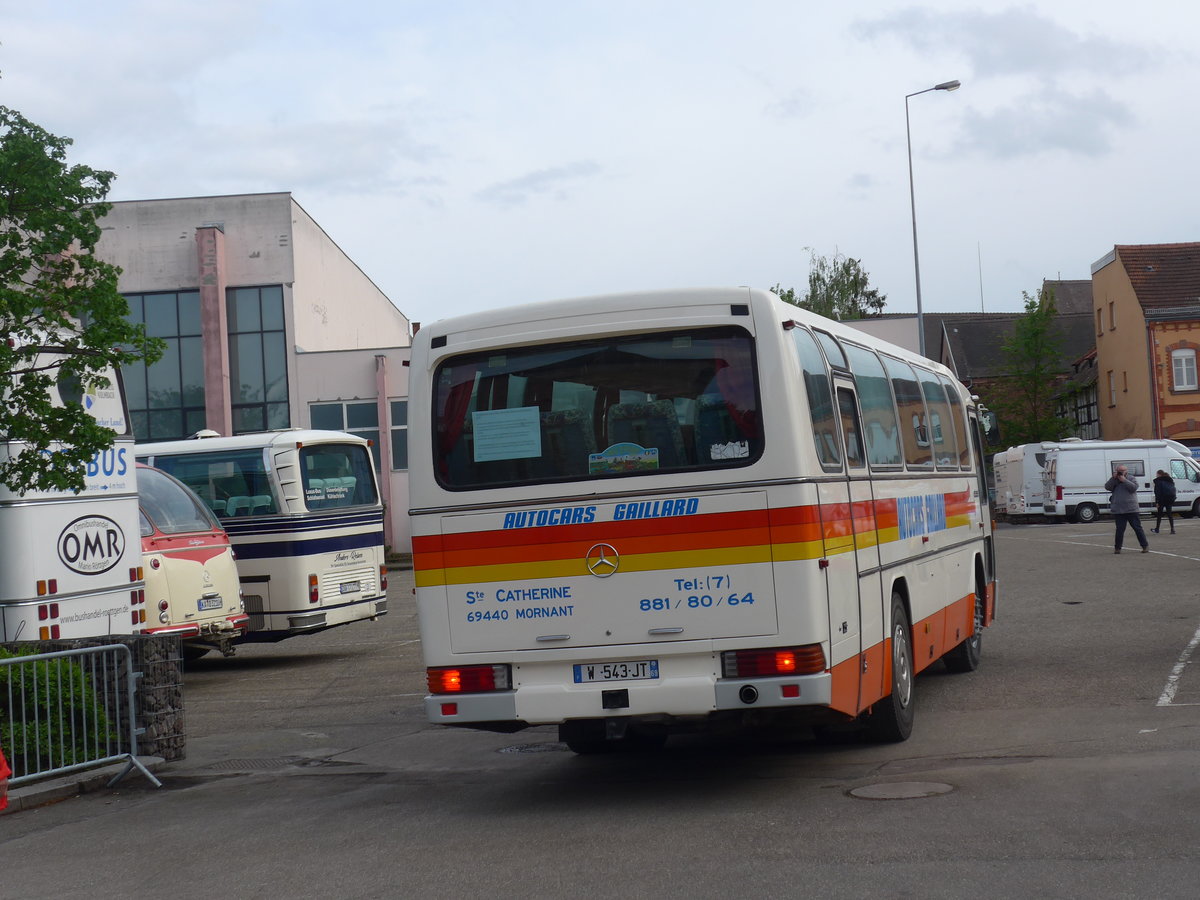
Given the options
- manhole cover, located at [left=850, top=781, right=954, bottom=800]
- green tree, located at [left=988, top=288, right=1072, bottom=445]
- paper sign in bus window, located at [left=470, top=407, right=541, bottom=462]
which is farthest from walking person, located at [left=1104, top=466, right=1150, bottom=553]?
green tree, located at [left=988, top=288, right=1072, bottom=445]

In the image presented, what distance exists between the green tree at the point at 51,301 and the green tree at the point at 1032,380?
188 ft

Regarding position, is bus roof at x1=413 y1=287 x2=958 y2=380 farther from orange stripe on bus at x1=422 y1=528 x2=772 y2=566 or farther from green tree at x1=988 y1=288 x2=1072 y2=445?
green tree at x1=988 y1=288 x2=1072 y2=445

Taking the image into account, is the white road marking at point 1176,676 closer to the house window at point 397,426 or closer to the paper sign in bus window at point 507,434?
the paper sign in bus window at point 507,434

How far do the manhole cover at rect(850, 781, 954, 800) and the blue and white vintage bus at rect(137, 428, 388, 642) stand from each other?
39.0 ft

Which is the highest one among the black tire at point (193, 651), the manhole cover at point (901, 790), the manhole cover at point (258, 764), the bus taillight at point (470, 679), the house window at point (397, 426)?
the house window at point (397, 426)

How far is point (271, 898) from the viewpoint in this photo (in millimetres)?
6707

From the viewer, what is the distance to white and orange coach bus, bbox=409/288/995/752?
8.05 metres

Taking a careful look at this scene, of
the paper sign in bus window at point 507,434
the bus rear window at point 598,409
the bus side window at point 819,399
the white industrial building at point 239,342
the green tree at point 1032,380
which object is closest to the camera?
the bus rear window at point 598,409

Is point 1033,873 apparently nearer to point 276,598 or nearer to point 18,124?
point 18,124

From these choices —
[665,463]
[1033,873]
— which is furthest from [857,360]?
[1033,873]

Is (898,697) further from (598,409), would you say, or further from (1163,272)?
(1163,272)

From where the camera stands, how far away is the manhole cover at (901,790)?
8023 mm

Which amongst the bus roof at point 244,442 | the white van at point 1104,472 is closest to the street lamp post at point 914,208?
the white van at point 1104,472

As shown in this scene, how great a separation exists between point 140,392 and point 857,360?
40449 millimetres
